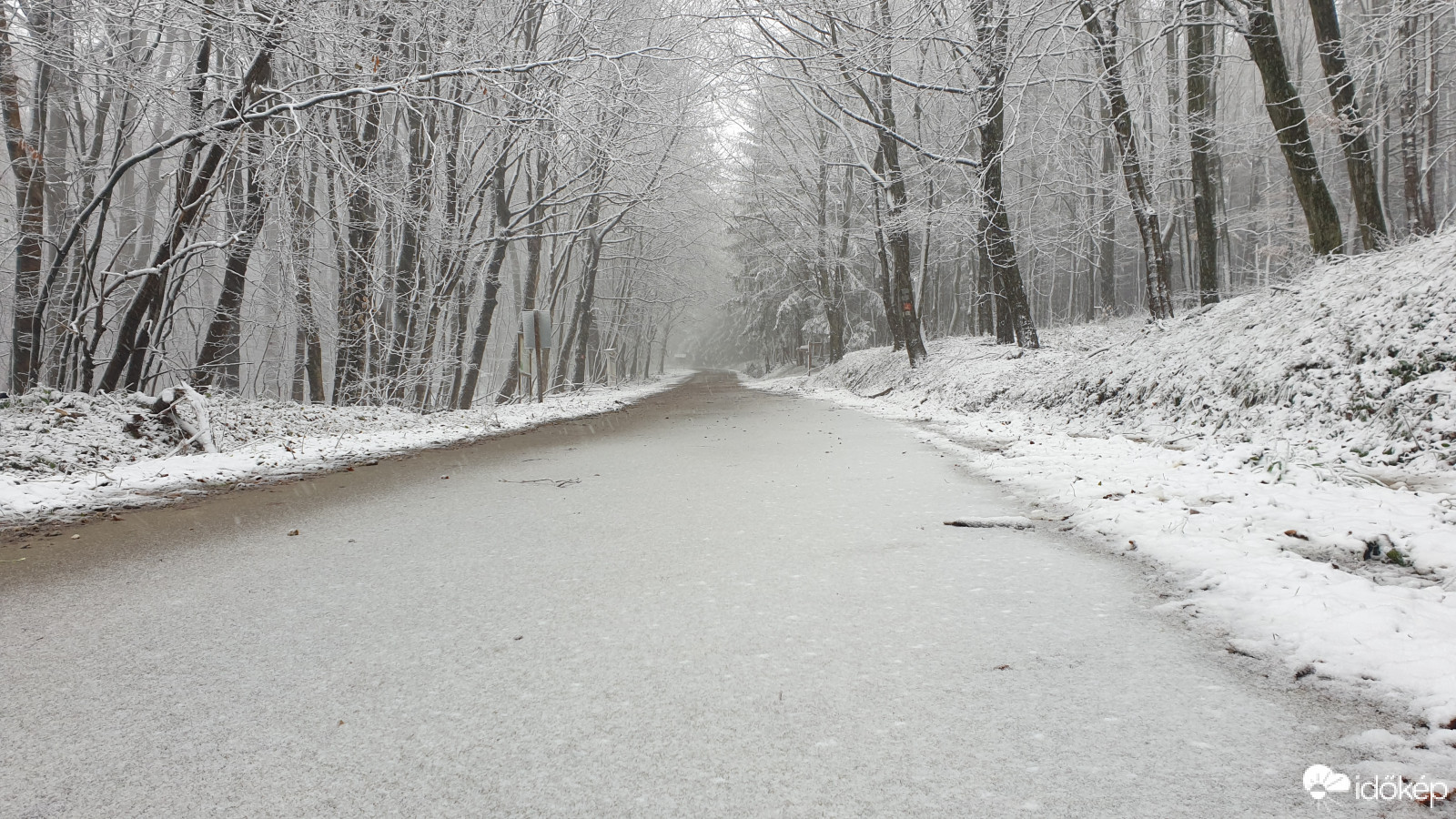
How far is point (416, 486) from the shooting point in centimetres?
663

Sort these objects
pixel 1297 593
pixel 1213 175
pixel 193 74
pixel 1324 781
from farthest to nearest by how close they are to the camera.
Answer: pixel 1213 175 < pixel 193 74 < pixel 1297 593 < pixel 1324 781

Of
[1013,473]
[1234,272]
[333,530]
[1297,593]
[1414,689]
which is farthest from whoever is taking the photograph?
[1234,272]

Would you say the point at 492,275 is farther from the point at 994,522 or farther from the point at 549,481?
the point at 994,522

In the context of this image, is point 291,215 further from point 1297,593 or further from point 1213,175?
point 1213,175

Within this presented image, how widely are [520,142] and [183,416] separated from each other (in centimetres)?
1049

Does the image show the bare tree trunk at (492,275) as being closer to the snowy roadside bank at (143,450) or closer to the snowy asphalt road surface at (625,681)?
the snowy roadside bank at (143,450)

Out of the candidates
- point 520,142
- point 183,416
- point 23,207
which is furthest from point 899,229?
point 23,207

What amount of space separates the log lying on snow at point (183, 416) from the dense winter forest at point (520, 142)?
1.68m

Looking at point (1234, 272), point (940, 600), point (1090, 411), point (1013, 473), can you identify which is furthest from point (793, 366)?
point (940, 600)

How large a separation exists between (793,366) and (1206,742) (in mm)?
44370

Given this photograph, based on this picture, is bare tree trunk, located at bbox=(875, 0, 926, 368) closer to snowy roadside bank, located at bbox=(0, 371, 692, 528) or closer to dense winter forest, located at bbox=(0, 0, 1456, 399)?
dense winter forest, located at bbox=(0, 0, 1456, 399)

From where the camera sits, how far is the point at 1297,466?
17.8 ft

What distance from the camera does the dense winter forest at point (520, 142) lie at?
9078 mm
